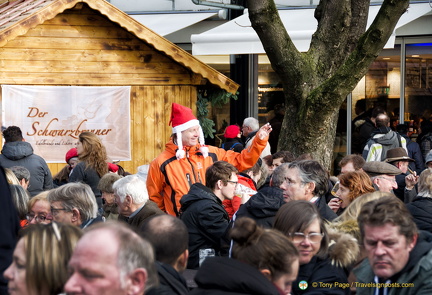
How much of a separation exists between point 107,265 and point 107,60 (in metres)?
10.5

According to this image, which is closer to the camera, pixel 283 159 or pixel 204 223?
pixel 204 223

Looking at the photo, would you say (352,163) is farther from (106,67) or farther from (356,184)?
(106,67)

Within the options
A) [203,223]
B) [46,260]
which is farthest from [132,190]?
[46,260]

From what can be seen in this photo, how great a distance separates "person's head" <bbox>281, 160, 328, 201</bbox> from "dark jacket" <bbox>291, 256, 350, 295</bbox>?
169 cm

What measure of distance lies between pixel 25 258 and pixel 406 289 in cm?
184

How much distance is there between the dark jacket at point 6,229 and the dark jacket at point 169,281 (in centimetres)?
83

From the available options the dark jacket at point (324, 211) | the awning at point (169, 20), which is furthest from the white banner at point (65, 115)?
the dark jacket at point (324, 211)

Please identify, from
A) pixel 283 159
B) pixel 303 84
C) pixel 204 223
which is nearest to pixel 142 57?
pixel 303 84

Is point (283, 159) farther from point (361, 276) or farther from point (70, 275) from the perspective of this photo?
point (70, 275)

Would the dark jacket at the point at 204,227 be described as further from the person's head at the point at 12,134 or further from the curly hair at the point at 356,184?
the person's head at the point at 12,134

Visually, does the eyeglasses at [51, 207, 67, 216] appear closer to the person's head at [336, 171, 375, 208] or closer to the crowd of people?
the crowd of people

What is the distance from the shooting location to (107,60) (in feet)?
43.3

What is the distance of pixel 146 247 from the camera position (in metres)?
3.15

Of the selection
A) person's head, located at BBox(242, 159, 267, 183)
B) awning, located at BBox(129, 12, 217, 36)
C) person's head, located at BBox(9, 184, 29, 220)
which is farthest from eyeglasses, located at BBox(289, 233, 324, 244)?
awning, located at BBox(129, 12, 217, 36)
